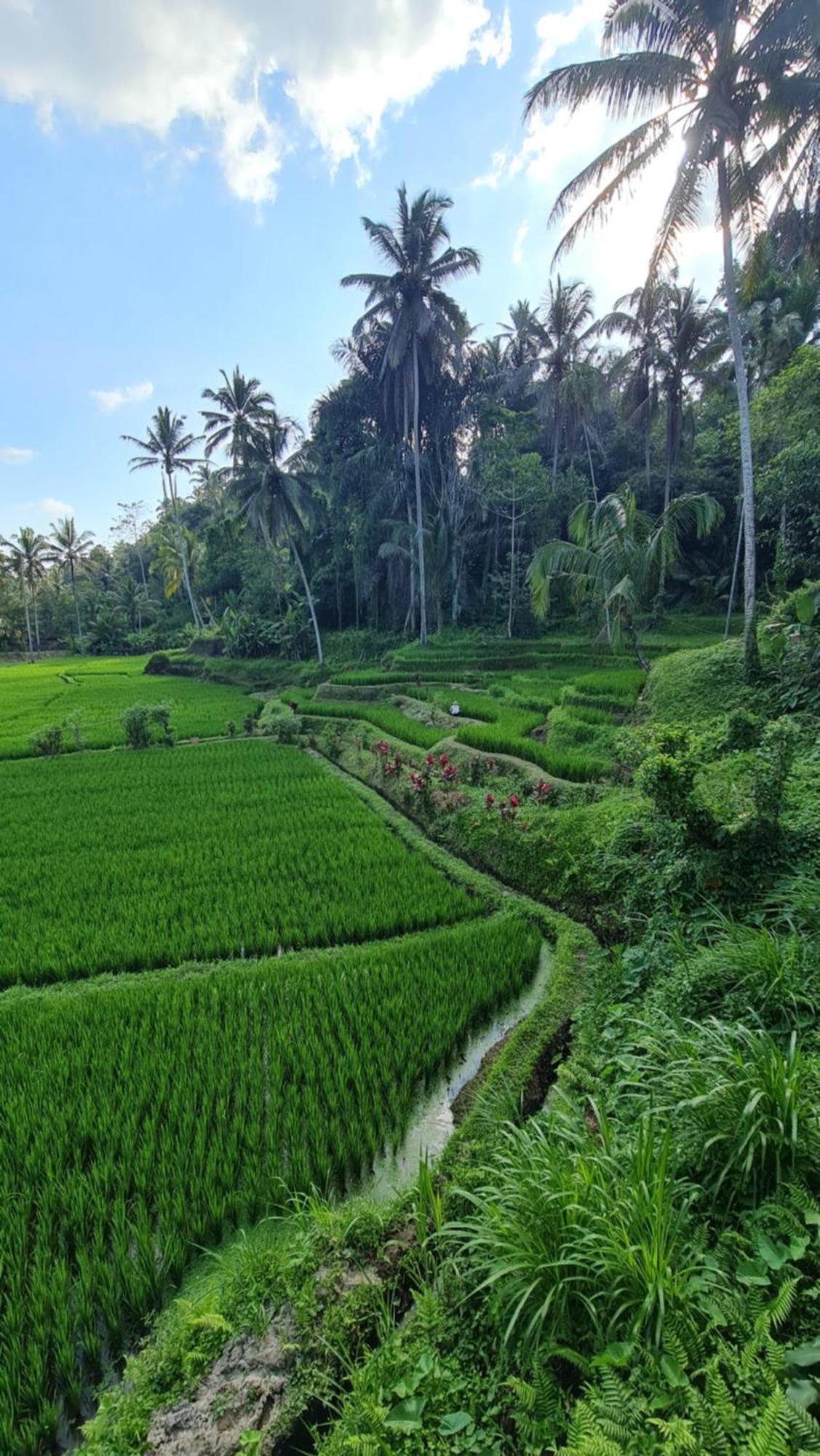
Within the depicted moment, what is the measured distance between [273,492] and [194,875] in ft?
64.2

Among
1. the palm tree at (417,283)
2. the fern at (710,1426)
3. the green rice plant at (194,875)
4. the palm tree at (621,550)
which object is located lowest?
the green rice plant at (194,875)

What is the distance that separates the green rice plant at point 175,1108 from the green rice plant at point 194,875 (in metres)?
0.39

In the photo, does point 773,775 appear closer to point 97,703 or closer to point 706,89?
point 706,89

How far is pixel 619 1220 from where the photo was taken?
184 centimetres

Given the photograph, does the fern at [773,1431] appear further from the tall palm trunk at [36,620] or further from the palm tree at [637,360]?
the tall palm trunk at [36,620]

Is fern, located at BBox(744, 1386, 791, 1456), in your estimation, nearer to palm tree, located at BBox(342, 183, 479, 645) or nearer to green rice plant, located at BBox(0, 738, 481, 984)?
green rice plant, located at BBox(0, 738, 481, 984)

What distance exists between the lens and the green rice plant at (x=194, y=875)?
16.3 feet

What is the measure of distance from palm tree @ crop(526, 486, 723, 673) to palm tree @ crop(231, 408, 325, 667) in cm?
1176

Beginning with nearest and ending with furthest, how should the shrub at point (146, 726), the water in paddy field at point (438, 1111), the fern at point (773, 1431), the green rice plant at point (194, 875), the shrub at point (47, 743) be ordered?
the fern at point (773, 1431)
the water in paddy field at point (438, 1111)
the green rice plant at point (194, 875)
the shrub at point (47, 743)
the shrub at point (146, 726)

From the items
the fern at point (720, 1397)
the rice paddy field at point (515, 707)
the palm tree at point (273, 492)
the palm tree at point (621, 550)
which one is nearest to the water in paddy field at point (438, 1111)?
the fern at point (720, 1397)

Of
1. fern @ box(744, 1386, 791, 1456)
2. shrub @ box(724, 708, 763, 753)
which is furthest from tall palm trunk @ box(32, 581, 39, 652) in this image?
fern @ box(744, 1386, 791, 1456)

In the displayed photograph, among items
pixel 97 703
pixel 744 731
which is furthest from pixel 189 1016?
pixel 97 703

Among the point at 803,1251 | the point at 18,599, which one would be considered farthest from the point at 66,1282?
the point at 18,599

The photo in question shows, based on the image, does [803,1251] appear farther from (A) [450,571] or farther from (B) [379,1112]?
(A) [450,571]
